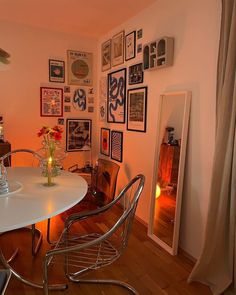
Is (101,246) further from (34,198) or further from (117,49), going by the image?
(117,49)

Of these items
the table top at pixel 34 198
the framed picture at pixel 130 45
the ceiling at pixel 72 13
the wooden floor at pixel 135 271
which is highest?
the ceiling at pixel 72 13

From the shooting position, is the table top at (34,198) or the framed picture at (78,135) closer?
the table top at (34,198)

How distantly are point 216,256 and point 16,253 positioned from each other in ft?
5.36

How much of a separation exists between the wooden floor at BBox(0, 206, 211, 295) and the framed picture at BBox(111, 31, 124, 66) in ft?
7.06

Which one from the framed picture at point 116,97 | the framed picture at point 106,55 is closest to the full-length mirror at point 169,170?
the framed picture at point 116,97

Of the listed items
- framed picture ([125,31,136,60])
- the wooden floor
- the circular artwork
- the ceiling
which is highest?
the ceiling

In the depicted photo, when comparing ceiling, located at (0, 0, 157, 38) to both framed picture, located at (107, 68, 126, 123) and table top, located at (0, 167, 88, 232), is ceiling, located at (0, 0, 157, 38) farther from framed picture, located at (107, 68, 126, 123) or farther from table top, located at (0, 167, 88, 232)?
table top, located at (0, 167, 88, 232)

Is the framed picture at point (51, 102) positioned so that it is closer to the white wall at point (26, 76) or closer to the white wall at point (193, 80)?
the white wall at point (26, 76)

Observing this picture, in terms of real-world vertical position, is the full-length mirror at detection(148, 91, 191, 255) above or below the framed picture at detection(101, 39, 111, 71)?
below

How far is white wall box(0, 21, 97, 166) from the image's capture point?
3.13 m

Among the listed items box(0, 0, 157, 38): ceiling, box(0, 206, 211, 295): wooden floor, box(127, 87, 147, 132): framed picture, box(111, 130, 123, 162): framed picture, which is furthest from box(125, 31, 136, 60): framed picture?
box(0, 206, 211, 295): wooden floor

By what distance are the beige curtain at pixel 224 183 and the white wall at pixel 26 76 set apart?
240 centimetres

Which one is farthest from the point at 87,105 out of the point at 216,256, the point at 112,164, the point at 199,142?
the point at 216,256

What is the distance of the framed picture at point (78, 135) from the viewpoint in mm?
3592
